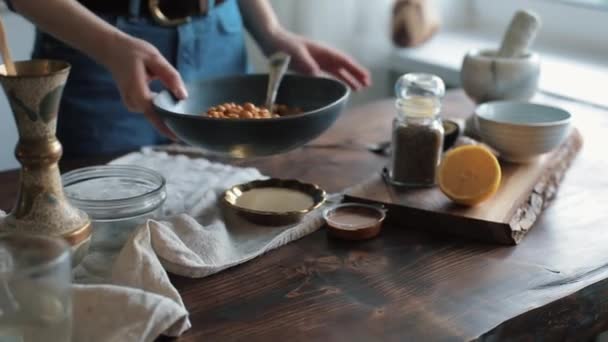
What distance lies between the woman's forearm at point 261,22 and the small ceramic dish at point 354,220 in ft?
1.58

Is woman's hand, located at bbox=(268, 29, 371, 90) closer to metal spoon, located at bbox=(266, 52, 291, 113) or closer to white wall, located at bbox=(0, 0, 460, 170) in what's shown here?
metal spoon, located at bbox=(266, 52, 291, 113)

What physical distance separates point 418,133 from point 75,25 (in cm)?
50

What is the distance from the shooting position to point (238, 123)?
1.06 meters

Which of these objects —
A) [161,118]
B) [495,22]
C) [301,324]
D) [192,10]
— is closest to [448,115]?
[192,10]

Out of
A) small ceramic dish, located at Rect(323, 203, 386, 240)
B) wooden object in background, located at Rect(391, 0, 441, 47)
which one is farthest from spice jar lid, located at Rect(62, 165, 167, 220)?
wooden object in background, located at Rect(391, 0, 441, 47)

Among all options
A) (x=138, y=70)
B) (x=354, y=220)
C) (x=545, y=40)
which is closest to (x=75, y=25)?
(x=138, y=70)

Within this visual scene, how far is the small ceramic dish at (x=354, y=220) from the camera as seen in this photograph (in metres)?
1.05

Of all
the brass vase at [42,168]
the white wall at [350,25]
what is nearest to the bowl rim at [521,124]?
the brass vase at [42,168]

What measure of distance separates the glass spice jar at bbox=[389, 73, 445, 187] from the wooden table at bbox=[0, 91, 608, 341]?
11 cm

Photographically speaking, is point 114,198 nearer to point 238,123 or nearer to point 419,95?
point 238,123

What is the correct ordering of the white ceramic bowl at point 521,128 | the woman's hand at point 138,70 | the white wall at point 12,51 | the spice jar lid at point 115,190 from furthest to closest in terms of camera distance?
the white wall at point 12,51
the white ceramic bowl at point 521,128
the woman's hand at point 138,70
the spice jar lid at point 115,190

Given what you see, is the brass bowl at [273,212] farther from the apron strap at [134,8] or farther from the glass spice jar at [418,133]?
the apron strap at [134,8]

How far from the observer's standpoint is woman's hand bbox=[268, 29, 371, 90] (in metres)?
1.43

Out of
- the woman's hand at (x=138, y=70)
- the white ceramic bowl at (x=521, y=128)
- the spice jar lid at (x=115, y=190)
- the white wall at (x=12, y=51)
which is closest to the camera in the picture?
the spice jar lid at (x=115, y=190)
